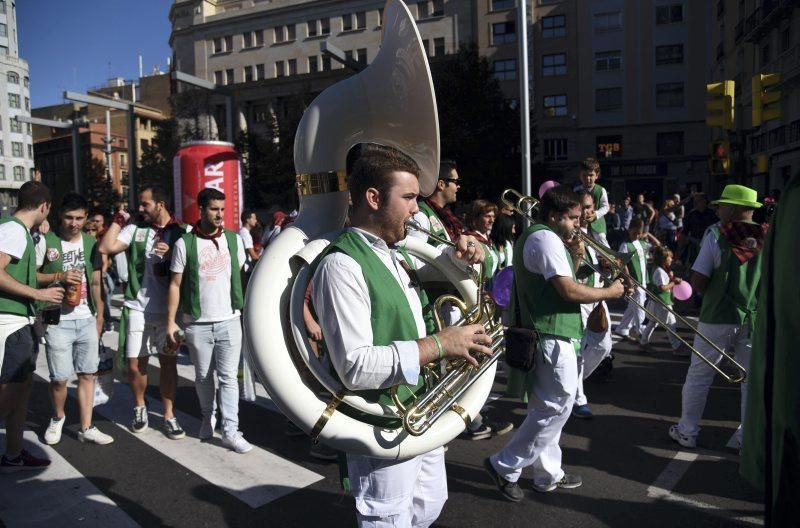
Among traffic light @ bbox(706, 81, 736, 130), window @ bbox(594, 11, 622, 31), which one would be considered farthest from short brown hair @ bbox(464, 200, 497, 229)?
window @ bbox(594, 11, 622, 31)

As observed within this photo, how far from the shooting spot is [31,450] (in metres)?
4.49

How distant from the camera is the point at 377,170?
2150 mm

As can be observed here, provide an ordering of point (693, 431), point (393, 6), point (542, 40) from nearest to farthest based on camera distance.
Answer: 1. point (393, 6)
2. point (693, 431)
3. point (542, 40)

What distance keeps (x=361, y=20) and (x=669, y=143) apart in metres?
25.0

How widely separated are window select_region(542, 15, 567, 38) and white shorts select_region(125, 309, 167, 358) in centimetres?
4029

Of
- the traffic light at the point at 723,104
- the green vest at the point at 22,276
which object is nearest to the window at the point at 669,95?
the traffic light at the point at 723,104

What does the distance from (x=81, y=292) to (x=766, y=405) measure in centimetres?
456

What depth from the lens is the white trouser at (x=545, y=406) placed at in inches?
138

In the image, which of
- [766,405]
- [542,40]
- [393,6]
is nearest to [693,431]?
[766,405]

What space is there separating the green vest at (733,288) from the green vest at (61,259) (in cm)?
465

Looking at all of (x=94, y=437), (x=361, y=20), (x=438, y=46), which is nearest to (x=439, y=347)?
(x=94, y=437)

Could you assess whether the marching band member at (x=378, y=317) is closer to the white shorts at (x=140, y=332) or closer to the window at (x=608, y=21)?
the white shorts at (x=140, y=332)

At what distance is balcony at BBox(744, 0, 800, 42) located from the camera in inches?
1047

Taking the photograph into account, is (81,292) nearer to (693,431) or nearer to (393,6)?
(393,6)
